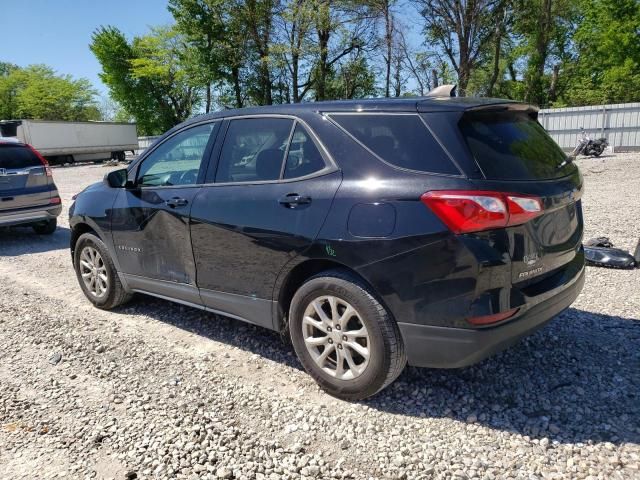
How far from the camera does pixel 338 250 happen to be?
9.20ft

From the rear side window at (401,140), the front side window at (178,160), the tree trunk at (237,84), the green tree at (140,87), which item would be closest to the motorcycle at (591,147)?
the front side window at (178,160)

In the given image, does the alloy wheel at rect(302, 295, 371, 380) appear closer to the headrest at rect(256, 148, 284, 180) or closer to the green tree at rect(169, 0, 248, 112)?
the headrest at rect(256, 148, 284, 180)

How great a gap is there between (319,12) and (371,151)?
27422 mm

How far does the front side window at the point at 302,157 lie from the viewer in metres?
3.07

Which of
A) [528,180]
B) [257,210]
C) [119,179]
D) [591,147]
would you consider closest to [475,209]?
[528,180]

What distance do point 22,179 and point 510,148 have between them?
8023mm

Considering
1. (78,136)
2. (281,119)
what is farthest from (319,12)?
(281,119)

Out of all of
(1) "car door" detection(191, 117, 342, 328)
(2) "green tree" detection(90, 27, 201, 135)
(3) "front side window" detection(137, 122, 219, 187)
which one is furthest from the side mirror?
(2) "green tree" detection(90, 27, 201, 135)

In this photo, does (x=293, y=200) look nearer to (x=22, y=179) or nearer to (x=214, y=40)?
(x=22, y=179)

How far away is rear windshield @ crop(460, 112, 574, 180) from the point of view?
2631mm

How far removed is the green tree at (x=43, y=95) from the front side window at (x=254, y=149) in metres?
59.4

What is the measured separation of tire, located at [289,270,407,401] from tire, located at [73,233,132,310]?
2.28 metres

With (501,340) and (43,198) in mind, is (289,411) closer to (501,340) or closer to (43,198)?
(501,340)

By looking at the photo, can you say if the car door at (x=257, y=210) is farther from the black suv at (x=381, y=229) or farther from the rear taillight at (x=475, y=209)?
the rear taillight at (x=475, y=209)
